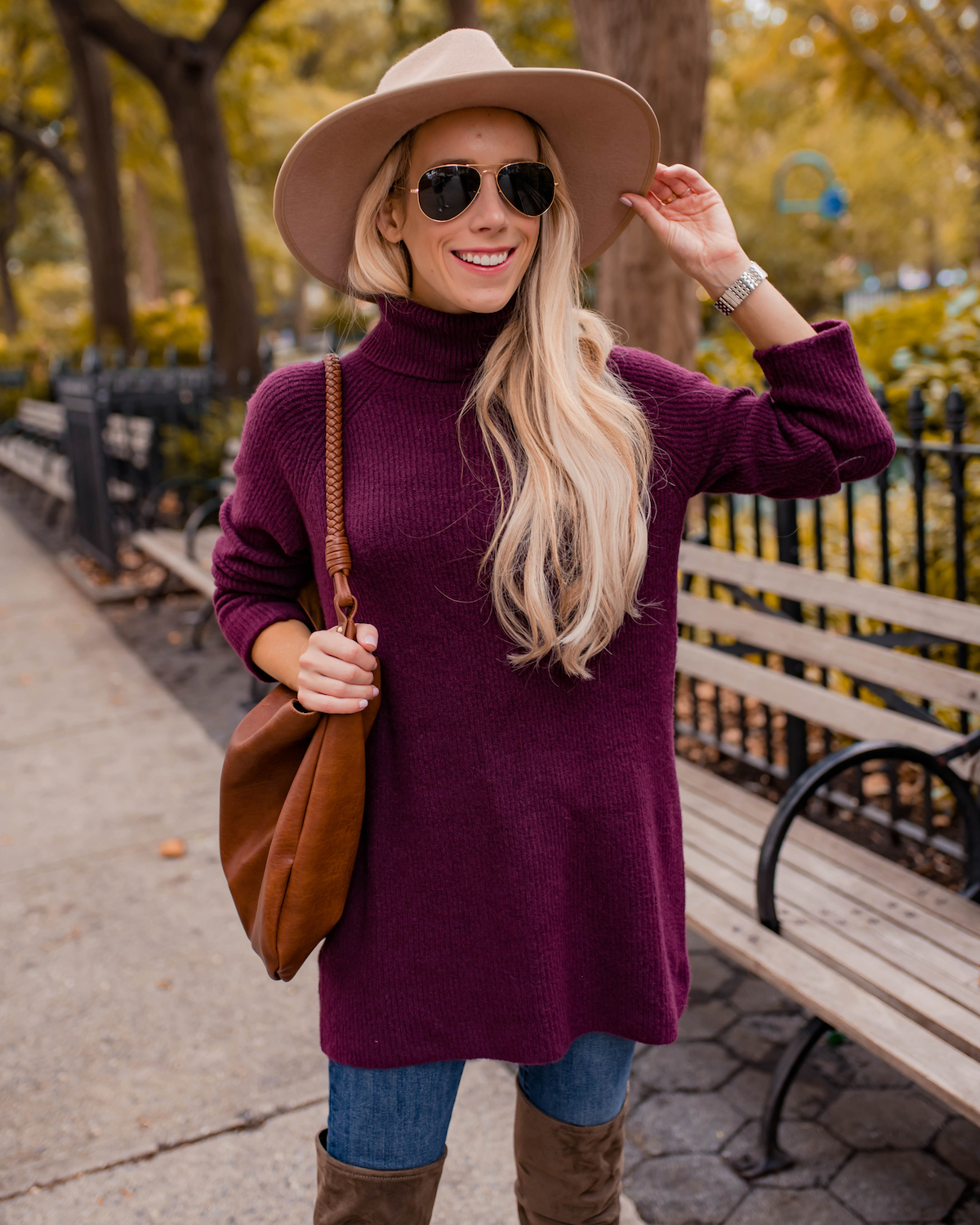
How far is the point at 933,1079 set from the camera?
2.07m

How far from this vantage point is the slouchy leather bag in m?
1.55

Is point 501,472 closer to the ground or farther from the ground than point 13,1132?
farther from the ground

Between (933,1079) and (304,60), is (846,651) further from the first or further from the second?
(304,60)

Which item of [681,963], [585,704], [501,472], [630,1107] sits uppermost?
[501,472]

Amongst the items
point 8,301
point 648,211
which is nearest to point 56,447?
point 648,211

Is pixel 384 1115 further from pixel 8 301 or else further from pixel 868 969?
pixel 8 301

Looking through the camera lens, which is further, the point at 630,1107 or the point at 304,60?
the point at 304,60

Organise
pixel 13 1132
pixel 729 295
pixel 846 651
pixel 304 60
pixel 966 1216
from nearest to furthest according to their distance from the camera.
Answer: pixel 729 295 < pixel 966 1216 < pixel 13 1132 < pixel 846 651 < pixel 304 60

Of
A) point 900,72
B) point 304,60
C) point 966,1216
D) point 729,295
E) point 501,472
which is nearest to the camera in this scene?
point 501,472

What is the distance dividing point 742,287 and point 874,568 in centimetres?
309

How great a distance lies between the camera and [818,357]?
1636mm

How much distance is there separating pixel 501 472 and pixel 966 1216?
1.86 metres

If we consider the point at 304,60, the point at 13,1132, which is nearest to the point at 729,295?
the point at 13,1132

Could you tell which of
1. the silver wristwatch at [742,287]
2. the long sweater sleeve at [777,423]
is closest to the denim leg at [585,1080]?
the long sweater sleeve at [777,423]
